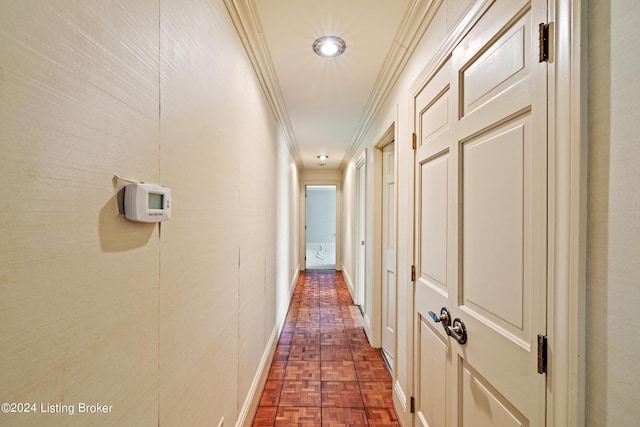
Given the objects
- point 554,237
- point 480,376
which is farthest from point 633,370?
point 480,376

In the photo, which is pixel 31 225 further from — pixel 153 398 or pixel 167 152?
pixel 153 398

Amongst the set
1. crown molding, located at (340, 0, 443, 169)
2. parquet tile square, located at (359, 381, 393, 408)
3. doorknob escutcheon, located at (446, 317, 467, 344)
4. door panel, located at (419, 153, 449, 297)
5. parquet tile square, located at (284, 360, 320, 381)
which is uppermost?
crown molding, located at (340, 0, 443, 169)

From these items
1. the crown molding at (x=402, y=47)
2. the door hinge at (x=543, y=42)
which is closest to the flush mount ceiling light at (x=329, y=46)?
the crown molding at (x=402, y=47)

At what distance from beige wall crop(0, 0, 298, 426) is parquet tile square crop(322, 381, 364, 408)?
99 centimetres

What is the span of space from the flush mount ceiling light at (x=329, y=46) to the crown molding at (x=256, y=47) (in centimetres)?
34

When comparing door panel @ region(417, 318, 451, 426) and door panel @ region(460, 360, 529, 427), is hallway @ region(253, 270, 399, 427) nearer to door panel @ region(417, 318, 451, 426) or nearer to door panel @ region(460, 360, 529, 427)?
door panel @ region(417, 318, 451, 426)

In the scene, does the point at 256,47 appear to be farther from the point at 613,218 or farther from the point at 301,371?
the point at 301,371

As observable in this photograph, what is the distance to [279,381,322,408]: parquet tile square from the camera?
1.97 meters

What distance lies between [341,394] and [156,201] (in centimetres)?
201

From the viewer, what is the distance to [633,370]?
517 millimetres

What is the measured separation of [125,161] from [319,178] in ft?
19.5

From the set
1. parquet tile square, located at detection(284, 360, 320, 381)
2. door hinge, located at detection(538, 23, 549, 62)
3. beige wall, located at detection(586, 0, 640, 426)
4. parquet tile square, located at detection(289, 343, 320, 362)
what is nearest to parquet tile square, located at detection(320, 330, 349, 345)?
parquet tile square, located at detection(289, 343, 320, 362)

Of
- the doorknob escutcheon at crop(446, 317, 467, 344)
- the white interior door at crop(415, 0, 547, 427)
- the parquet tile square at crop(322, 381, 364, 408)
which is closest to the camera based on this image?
the white interior door at crop(415, 0, 547, 427)

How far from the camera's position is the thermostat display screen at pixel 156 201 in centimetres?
70
